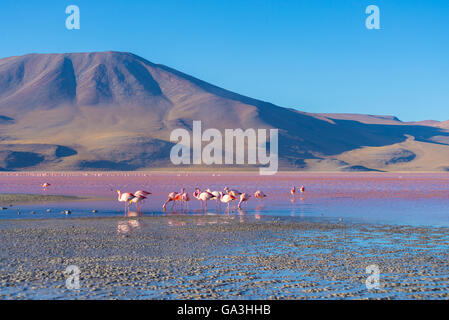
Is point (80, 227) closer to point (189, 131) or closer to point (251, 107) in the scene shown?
point (189, 131)

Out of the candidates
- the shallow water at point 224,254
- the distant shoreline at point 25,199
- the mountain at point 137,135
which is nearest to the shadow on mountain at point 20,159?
the mountain at point 137,135

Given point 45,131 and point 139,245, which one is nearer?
point 139,245

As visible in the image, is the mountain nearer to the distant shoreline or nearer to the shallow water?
the distant shoreline

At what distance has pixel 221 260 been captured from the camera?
440 inches

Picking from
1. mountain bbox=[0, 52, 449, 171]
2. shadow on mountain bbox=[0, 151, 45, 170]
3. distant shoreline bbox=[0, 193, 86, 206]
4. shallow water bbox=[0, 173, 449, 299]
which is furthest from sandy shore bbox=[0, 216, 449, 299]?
shadow on mountain bbox=[0, 151, 45, 170]

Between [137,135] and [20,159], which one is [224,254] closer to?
[20,159]

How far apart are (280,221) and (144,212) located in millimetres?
6112

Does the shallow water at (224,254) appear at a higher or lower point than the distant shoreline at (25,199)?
higher

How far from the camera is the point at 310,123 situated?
650 ft

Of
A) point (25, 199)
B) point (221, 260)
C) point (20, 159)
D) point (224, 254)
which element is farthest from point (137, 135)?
point (221, 260)

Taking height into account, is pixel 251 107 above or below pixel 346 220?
above

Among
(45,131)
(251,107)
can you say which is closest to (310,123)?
(251,107)

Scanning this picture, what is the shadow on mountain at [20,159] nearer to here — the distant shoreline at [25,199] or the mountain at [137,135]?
the mountain at [137,135]

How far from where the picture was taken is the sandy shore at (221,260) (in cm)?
860
